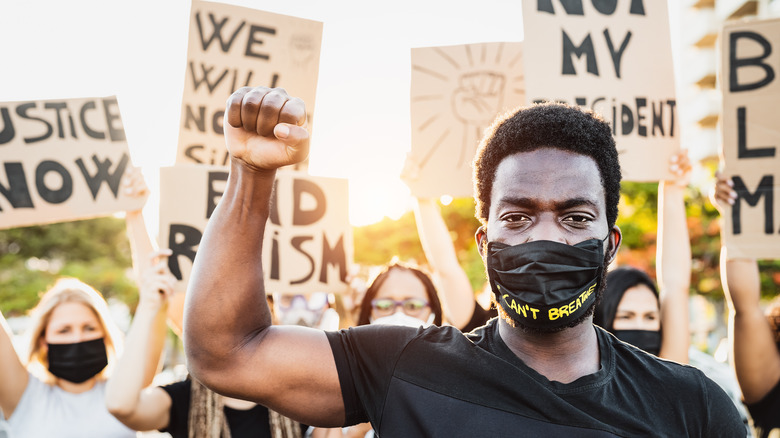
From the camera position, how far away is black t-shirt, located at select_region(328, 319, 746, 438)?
167 cm

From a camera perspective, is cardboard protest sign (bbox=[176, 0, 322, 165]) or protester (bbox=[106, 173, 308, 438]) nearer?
protester (bbox=[106, 173, 308, 438])

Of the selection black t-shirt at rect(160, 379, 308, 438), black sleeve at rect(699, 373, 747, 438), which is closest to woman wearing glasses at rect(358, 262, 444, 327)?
black t-shirt at rect(160, 379, 308, 438)

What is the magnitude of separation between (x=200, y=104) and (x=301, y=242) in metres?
1.06

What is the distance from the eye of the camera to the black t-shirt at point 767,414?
3.02 meters

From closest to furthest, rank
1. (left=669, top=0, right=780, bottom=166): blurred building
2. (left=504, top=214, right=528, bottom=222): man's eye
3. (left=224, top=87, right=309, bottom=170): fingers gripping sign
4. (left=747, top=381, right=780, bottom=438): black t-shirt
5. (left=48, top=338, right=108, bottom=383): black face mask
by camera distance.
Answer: (left=224, top=87, right=309, bottom=170): fingers gripping sign < (left=504, top=214, right=528, bottom=222): man's eye < (left=747, top=381, right=780, bottom=438): black t-shirt < (left=48, top=338, right=108, bottom=383): black face mask < (left=669, top=0, right=780, bottom=166): blurred building

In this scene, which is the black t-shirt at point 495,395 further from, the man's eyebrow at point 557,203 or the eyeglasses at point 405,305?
the eyeglasses at point 405,305

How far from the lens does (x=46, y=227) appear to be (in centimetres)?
2897

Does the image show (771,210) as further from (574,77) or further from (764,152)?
(574,77)

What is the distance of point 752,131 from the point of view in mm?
3697

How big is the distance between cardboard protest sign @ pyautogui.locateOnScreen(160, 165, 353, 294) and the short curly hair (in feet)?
6.85

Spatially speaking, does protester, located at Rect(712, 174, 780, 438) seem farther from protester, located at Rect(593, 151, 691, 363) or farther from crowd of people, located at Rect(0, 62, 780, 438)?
crowd of people, located at Rect(0, 62, 780, 438)

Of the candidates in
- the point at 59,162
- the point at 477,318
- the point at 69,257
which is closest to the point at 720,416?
the point at 477,318

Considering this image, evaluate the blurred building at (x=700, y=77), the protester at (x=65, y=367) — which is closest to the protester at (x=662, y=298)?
the protester at (x=65, y=367)

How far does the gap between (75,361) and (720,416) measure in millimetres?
3204
